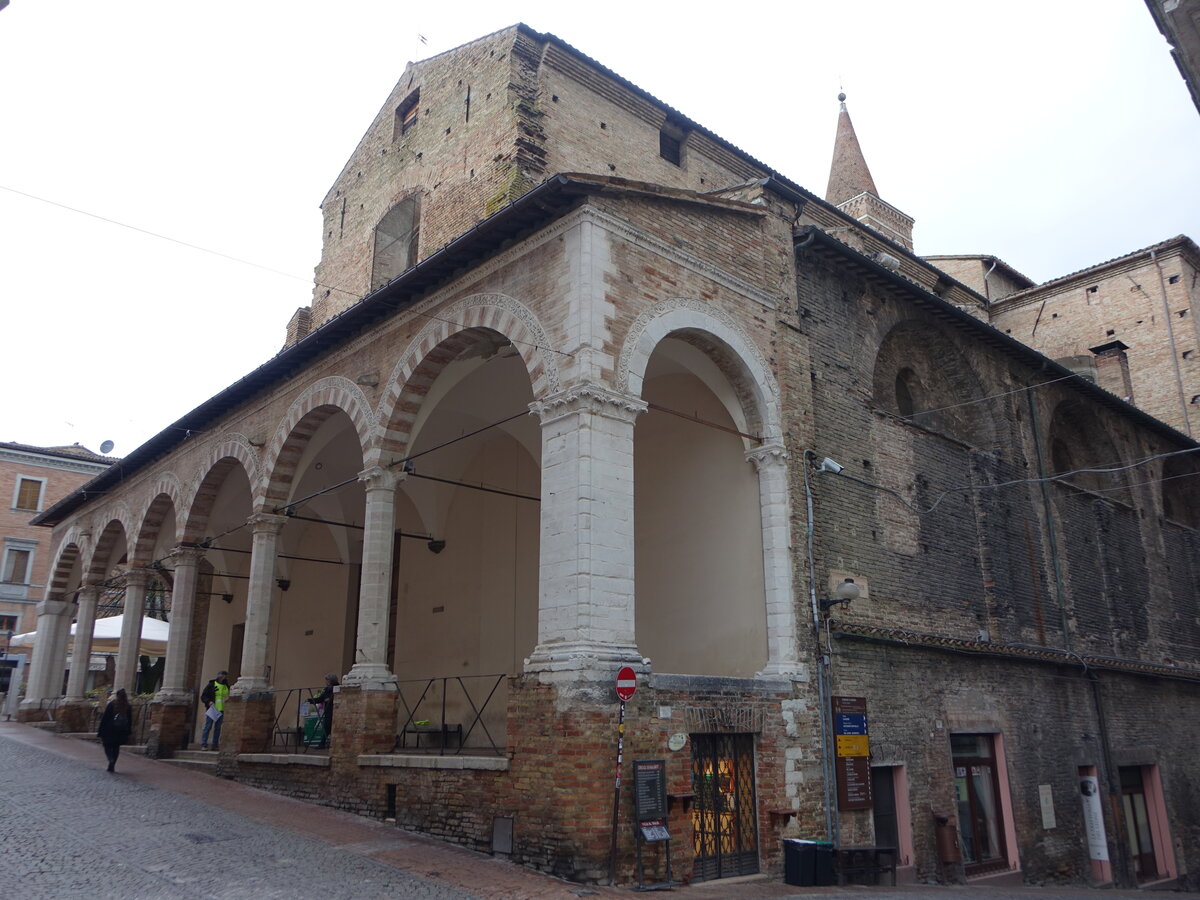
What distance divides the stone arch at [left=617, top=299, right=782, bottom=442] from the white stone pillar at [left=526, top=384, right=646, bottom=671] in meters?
0.94

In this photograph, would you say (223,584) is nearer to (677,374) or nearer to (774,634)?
(677,374)

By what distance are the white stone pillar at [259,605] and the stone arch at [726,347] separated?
6.91m

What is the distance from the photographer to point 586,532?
29.3ft

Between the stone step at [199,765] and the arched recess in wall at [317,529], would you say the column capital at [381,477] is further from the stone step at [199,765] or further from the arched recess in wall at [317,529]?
the stone step at [199,765]

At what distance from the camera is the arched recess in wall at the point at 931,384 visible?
1434 centimetres

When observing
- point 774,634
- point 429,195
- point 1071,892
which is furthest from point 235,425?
point 1071,892

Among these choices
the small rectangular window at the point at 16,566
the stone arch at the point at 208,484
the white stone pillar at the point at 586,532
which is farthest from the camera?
the small rectangular window at the point at 16,566

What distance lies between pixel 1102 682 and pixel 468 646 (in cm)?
1033

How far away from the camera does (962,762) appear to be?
495 inches

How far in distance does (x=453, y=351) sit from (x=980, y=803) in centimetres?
911

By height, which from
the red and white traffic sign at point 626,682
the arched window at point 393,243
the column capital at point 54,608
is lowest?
the red and white traffic sign at point 626,682

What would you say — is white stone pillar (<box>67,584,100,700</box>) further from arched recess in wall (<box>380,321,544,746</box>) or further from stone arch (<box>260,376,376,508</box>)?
stone arch (<box>260,376,376,508</box>)

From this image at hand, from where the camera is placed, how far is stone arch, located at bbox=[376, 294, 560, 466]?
390 inches

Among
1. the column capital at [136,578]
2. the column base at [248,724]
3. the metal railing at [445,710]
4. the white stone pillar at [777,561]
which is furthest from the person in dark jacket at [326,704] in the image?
the white stone pillar at [777,561]
